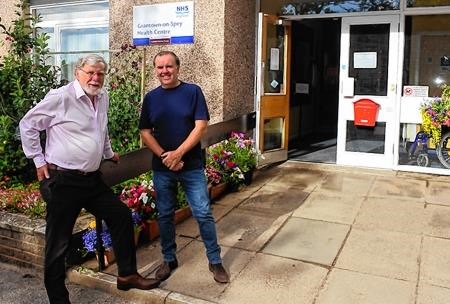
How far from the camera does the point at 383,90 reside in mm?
6633

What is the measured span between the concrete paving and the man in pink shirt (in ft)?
2.15

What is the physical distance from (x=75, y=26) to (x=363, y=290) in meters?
6.77

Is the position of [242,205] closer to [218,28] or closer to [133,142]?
[133,142]

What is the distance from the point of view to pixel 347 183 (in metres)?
6.14

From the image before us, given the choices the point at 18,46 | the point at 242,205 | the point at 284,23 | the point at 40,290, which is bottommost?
the point at 40,290

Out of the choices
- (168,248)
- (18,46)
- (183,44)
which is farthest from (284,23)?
(168,248)

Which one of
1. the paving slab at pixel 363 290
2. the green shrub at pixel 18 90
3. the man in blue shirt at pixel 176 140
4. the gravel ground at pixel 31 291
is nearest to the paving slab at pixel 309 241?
the paving slab at pixel 363 290

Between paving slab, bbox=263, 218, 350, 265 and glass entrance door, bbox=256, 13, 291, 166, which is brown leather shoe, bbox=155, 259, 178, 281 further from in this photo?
glass entrance door, bbox=256, 13, 291, 166

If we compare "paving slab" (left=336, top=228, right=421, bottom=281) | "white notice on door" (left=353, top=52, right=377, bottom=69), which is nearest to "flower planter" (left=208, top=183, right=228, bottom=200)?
"paving slab" (left=336, top=228, right=421, bottom=281)

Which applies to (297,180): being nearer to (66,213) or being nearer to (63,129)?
(66,213)

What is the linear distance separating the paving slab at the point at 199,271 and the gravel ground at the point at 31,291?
41 cm

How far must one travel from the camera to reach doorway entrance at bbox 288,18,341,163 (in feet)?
29.3

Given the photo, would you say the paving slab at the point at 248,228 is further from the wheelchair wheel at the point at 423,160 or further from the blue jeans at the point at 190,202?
the wheelchair wheel at the point at 423,160

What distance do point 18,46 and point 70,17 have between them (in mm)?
2621
